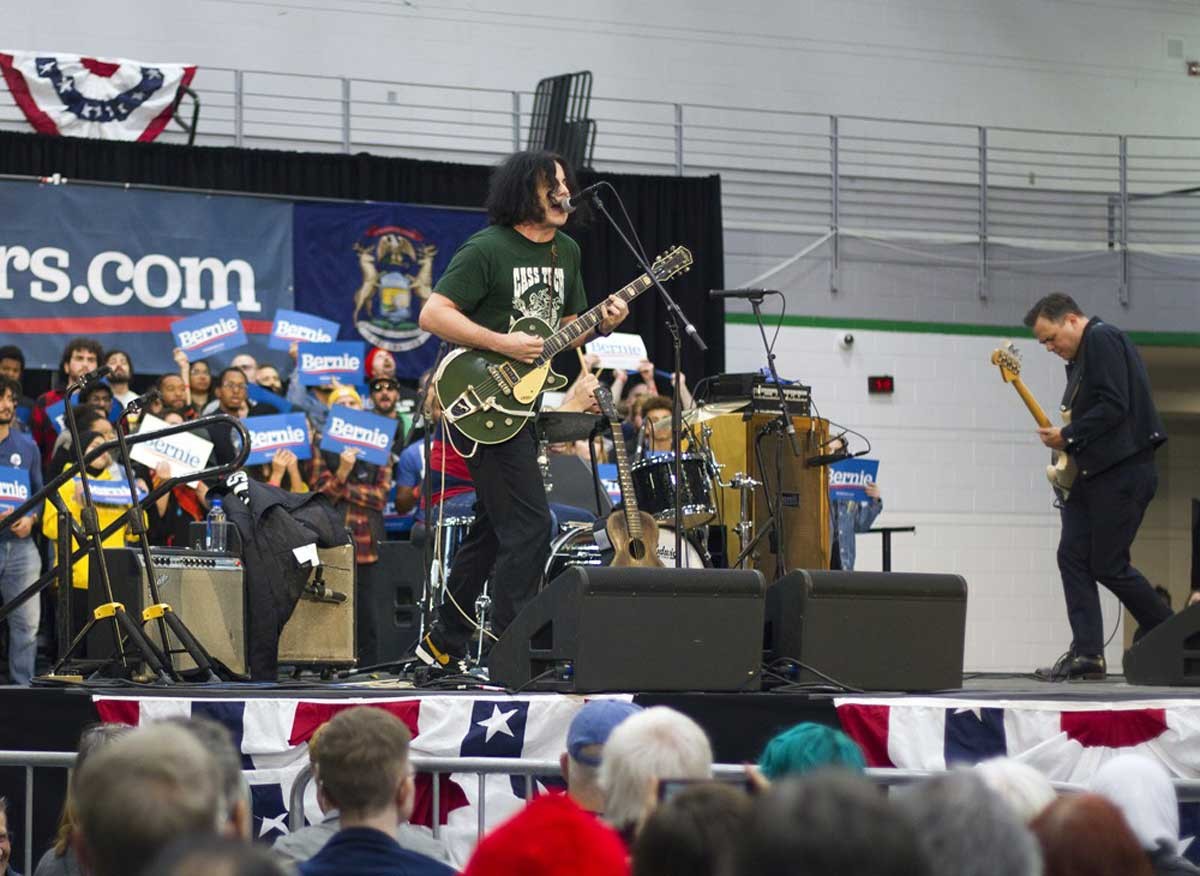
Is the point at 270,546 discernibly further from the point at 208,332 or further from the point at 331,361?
the point at 208,332

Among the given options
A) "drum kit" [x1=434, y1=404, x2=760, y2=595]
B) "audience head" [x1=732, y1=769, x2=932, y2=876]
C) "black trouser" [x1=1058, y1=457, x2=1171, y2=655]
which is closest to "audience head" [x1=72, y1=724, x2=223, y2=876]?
"audience head" [x1=732, y1=769, x2=932, y2=876]

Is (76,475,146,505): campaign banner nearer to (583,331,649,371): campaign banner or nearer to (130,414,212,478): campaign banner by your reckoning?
(130,414,212,478): campaign banner

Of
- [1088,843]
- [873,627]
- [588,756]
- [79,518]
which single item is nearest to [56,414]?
[79,518]

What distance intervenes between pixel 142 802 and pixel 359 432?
23.9 ft

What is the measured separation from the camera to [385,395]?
33.7 feet

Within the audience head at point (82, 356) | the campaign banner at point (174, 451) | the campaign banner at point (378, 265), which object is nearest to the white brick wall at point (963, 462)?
the campaign banner at point (378, 265)

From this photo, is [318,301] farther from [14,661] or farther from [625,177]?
[14,661]

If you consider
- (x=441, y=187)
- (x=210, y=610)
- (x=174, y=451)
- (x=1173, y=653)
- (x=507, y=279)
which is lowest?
(x=1173, y=653)

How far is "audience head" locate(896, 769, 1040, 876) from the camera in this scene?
181cm

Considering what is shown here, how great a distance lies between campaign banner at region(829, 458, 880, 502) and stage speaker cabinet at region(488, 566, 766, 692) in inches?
197

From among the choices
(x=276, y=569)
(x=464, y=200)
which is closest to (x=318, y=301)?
(x=464, y=200)

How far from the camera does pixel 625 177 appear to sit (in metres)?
12.3

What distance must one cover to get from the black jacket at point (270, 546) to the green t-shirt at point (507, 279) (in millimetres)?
1542

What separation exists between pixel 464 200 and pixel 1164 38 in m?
7.00
